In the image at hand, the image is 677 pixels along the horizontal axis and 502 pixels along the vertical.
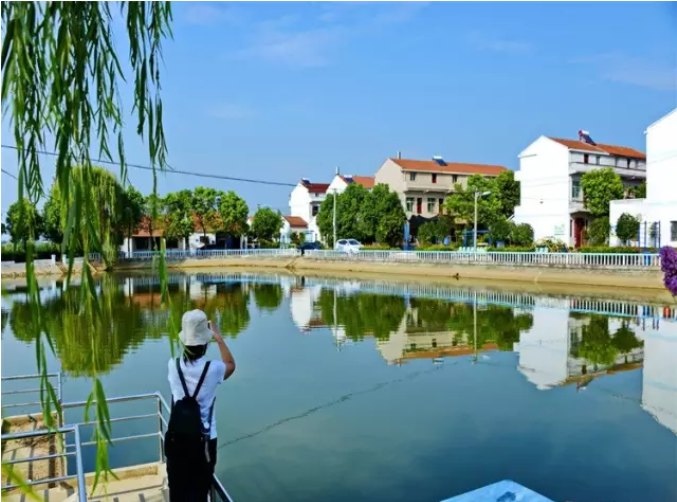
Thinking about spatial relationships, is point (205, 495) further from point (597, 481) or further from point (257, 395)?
point (257, 395)

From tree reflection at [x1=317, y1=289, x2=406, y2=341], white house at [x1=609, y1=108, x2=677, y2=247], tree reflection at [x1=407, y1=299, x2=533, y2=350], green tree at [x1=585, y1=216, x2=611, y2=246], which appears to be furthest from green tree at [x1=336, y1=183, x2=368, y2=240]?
tree reflection at [x1=407, y1=299, x2=533, y2=350]

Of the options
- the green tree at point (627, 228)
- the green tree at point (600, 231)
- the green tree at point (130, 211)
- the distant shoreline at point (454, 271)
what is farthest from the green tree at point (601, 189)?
the green tree at point (130, 211)

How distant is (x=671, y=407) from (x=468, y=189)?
33.4 meters

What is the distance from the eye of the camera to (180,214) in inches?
1748

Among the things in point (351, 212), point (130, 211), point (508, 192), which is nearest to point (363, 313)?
point (130, 211)

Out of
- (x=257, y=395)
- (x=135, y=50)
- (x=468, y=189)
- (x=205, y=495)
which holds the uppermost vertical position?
(x=468, y=189)

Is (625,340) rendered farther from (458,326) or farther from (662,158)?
(662,158)

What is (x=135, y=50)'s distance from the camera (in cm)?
178

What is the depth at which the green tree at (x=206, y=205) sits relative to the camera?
44.9 m

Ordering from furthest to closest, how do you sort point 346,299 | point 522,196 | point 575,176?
point 522,196 < point 575,176 < point 346,299

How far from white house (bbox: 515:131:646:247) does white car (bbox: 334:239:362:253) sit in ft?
31.7

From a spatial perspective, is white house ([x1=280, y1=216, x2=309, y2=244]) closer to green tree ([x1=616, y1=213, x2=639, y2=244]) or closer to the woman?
green tree ([x1=616, y1=213, x2=639, y2=244])

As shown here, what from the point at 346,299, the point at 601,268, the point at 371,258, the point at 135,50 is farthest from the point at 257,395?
the point at 371,258

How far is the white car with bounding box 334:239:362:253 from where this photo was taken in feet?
124
